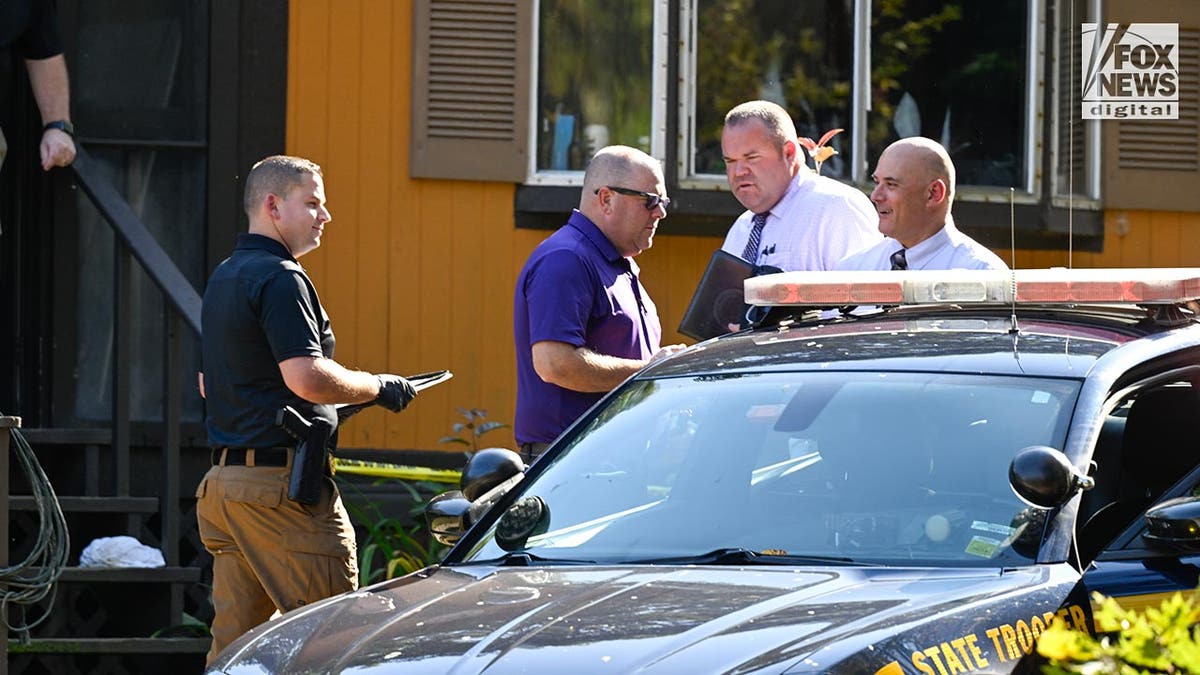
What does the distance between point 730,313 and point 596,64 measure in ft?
8.83

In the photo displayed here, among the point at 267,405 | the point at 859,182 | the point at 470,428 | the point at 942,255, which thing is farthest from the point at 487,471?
the point at 859,182

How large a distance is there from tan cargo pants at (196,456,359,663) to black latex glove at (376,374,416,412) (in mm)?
299

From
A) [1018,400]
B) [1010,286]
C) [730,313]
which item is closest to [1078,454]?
[1018,400]

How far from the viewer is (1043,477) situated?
3.60 m

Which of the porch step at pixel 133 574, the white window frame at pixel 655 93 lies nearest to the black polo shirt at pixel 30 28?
the white window frame at pixel 655 93

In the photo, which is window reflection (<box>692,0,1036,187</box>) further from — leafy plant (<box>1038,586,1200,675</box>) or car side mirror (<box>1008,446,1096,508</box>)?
leafy plant (<box>1038,586,1200,675</box>)

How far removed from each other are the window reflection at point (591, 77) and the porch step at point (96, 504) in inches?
96.0

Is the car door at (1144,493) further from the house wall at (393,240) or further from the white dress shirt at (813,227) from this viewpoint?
the house wall at (393,240)

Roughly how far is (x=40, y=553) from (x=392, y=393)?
6.17 feet

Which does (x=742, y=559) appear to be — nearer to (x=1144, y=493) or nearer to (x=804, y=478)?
(x=804, y=478)

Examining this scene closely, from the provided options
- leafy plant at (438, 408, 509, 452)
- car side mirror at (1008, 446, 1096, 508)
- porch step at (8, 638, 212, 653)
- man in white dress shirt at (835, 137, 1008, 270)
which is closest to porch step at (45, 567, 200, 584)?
porch step at (8, 638, 212, 653)

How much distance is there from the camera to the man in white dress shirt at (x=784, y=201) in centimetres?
636

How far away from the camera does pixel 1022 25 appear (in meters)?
8.69

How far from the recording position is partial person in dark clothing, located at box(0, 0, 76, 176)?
7.57m
